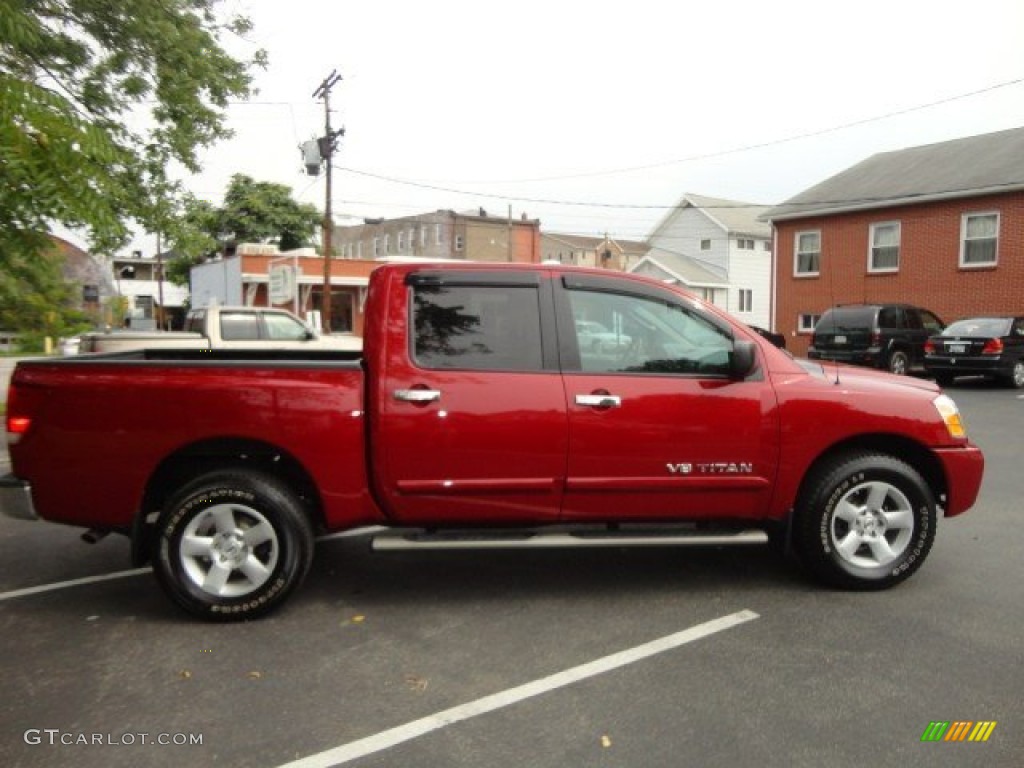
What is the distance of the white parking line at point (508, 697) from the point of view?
2.85m

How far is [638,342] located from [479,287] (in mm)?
914

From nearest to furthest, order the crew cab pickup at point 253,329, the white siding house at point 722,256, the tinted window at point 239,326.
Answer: the crew cab pickup at point 253,329 → the tinted window at point 239,326 → the white siding house at point 722,256

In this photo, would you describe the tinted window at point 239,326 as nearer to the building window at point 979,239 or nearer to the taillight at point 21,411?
the taillight at point 21,411

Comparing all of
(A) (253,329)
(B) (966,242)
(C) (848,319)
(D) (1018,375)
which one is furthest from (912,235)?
(A) (253,329)

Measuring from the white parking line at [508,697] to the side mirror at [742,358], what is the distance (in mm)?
1254

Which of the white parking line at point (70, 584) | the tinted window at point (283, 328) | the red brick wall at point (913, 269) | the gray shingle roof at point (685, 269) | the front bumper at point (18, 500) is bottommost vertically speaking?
the white parking line at point (70, 584)

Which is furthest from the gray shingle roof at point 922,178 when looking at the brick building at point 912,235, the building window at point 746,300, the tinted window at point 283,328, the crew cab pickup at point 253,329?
the building window at point 746,300

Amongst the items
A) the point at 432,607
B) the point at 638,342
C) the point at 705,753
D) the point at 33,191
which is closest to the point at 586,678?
the point at 705,753

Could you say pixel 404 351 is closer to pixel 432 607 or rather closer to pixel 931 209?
pixel 432 607

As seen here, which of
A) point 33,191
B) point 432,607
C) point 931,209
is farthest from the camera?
point 931,209

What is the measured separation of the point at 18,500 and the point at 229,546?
1099mm

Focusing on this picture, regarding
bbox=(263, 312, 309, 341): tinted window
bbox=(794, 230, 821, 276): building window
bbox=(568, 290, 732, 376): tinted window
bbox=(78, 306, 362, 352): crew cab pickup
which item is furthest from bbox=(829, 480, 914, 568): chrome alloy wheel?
bbox=(794, 230, 821, 276): building window

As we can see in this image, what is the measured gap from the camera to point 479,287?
4.34 metres

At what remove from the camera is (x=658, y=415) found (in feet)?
13.8
